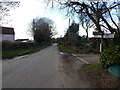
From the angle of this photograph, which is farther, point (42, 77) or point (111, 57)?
point (111, 57)

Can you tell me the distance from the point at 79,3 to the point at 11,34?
176ft

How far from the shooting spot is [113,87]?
5820mm

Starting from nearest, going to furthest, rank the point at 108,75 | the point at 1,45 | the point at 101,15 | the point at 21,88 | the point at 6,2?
the point at 21,88, the point at 108,75, the point at 101,15, the point at 6,2, the point at 1,45

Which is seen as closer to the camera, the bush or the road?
the road

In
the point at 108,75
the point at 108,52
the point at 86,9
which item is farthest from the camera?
the point at 86,9

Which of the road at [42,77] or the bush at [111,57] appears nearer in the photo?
the road at [42,77]

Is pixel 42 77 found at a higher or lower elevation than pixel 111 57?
lower

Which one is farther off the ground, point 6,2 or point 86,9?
point 6,2

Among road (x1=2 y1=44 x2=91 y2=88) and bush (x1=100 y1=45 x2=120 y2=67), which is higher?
bush (x1=100 y1=45 x2=120 y2=67)

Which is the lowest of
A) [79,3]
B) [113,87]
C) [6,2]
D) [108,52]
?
[113,87]

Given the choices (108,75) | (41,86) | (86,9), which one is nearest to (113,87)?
(108,75)

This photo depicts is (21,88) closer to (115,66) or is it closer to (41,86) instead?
(41,86)

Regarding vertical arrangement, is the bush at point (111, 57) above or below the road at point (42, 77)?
above

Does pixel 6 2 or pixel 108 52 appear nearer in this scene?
pixel 108 52
